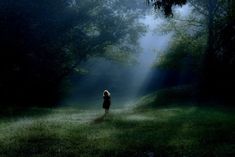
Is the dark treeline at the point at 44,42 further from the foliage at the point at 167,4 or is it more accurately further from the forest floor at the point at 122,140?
the foliage at the point at 167,4

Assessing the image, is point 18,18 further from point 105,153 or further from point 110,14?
point 105,153

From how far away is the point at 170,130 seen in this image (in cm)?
2247

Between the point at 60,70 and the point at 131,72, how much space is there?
42.7 m

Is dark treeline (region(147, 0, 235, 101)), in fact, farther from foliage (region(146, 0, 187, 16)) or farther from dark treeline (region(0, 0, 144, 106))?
foliage (region(146, 0, 187, 16))

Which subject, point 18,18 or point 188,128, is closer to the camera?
point 188,128

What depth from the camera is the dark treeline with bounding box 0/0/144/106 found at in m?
51.8

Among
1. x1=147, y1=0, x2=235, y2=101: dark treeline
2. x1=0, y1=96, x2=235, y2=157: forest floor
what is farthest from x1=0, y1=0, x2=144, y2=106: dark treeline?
x1=0, y1=96, x2=235, y2=157: forest floor

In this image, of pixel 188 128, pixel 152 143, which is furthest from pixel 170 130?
pixel 152 143

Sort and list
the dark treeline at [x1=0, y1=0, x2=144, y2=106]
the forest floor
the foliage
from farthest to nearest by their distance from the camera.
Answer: the dark treeline at [x1=0, y1=0, x2=144, y2=106], the foliage, the forest floor

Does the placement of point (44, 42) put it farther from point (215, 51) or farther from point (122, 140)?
point (122, 140)

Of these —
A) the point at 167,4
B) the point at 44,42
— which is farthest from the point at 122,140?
the point at 44,42

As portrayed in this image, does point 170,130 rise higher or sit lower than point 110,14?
lower

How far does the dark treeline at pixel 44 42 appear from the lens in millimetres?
51812

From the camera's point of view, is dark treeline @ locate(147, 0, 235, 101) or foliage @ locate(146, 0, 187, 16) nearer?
foliage @ locate(146, 0, 187, 16)
